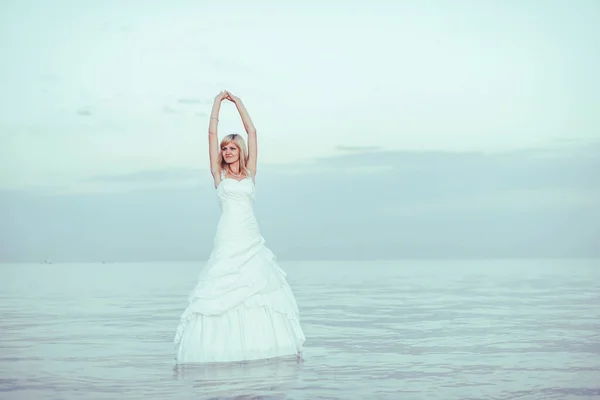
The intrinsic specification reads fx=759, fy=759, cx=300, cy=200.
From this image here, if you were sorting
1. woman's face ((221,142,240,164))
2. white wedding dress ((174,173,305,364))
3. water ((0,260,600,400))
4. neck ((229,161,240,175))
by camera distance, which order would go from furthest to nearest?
neck ((229,161,240,175)), woman's face ((221,142,240,164)), white wedding dress ((174,173,305,364)), water ((0,260,600,400))

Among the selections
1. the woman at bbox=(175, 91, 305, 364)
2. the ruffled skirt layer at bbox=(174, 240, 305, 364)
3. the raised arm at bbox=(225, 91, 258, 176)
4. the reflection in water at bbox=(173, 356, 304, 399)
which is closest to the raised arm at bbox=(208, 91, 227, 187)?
the woman at bbox=(175, 91, 305, 364)

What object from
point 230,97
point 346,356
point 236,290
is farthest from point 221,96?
point 346,356

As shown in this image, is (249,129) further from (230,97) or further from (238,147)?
(230,97)

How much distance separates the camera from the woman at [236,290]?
8125 mm

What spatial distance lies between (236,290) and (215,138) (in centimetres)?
167

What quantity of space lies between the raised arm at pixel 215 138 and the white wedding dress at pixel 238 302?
0.14 metres

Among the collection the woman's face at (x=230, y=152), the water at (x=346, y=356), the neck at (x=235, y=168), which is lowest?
the water at (x=346, y=356)

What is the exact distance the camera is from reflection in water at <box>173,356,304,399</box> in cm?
640

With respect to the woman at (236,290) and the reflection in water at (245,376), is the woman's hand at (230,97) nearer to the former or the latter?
the woman at (236,290)

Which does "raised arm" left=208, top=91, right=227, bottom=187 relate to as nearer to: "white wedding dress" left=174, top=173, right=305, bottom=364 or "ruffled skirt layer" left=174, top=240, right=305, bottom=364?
"white wedding dress" left=174, top=173, right=305, bottom=364

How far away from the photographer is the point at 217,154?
8352mm

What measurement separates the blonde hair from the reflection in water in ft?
6.99

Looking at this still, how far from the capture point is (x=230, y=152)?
8.30m

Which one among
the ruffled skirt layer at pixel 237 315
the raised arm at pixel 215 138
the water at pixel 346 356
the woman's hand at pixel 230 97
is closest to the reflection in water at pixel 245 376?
the water at pixel 346 356
